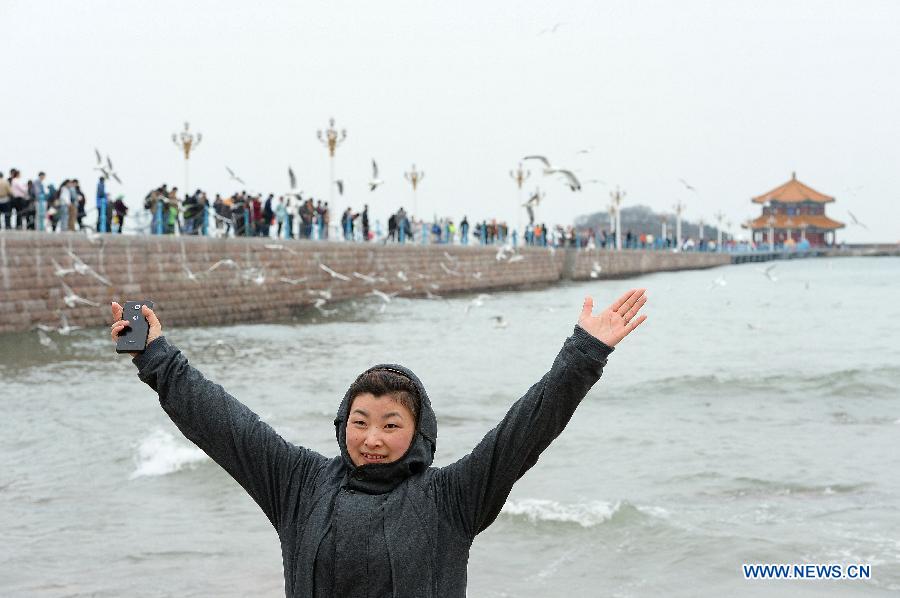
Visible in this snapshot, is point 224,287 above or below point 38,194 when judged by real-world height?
below

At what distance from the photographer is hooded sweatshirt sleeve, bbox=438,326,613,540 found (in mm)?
2006

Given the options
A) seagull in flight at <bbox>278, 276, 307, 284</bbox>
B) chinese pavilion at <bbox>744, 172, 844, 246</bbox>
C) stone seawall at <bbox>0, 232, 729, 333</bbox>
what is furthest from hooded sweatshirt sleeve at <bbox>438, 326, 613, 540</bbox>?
chinese pavilion at <bbox>744, 172, 844, 246</bbox>

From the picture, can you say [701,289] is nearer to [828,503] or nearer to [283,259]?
[283,259]

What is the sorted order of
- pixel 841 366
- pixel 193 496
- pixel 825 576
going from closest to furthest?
pixel 825 576 → pixel 193 496 → pixel 841 366

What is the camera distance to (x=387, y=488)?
2029 millimetres

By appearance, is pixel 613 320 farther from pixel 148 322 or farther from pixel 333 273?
pixel 333 273

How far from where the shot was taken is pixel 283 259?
26.4 meters

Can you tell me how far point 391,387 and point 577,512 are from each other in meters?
5.47

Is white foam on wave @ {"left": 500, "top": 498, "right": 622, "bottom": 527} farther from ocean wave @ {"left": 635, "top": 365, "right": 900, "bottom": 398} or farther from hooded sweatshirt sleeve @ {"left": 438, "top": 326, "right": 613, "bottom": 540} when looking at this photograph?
ocean wave @ {"left": 635, "top": 365, "right": 900, "bottom": 398}

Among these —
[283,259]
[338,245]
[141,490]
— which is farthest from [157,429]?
[338,245]

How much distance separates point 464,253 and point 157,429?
30.3m

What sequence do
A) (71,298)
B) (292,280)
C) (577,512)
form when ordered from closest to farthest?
1. (577,512)
2. (71,298)
3. (292,280)

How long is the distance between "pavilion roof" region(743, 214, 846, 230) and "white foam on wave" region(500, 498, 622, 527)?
361ft

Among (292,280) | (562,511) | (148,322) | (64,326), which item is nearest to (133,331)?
(148,322)
